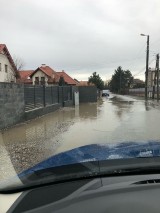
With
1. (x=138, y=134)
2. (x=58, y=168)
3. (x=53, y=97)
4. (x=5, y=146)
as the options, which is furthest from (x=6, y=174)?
(x=53, y=97)

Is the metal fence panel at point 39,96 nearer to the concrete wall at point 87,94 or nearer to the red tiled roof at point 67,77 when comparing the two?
the concrete wall at point 87,94

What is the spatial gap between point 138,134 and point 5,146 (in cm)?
442

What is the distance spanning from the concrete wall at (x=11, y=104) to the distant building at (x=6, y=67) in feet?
94.7

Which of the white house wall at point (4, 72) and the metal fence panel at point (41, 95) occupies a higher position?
the white house wall at point (4, 72)

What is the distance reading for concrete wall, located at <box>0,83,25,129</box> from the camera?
15062 millimetres

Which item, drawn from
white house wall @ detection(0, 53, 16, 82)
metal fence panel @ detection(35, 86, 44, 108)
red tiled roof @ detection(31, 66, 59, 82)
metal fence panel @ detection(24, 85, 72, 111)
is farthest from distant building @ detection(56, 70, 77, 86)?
metal fence panel @ detection(35, 86, 44, 108)

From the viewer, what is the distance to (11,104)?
1633cm

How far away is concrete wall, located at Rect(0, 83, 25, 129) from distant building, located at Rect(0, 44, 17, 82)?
94.7ft

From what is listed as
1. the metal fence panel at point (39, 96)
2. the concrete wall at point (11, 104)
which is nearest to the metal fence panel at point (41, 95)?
the metal fence panel at point (39, 96)

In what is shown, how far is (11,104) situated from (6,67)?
33.7 m

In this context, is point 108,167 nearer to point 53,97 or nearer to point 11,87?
point 11,87

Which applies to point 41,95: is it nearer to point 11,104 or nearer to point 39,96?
point 39,96

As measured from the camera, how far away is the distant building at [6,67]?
46.9 metres

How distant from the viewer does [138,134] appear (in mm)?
12852
